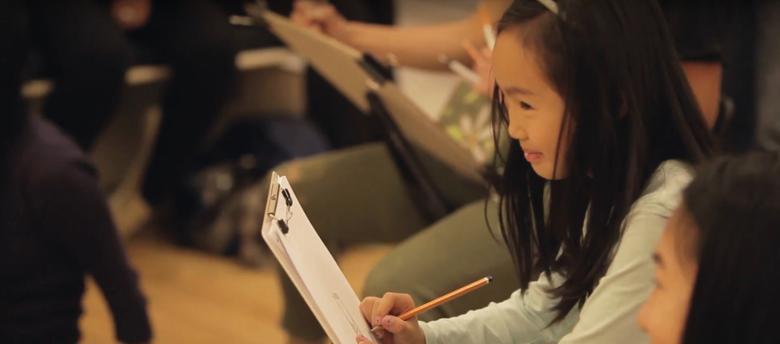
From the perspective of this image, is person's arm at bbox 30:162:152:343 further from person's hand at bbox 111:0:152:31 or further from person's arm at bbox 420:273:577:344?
person's hand at bbox 111:0:152:31

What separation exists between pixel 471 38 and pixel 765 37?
74cm

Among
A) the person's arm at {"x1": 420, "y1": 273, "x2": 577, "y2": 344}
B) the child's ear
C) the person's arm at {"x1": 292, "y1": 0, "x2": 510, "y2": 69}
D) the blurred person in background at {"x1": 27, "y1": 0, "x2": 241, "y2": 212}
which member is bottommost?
the blurred person in background at {"x1": 27, "y1": 0, "x2": 241, "y2": 212}

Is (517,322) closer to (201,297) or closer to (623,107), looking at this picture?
(623,107)

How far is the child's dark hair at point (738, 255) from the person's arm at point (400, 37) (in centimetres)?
99

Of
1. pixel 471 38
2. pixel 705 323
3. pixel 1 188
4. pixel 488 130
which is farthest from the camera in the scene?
pixel 471 38

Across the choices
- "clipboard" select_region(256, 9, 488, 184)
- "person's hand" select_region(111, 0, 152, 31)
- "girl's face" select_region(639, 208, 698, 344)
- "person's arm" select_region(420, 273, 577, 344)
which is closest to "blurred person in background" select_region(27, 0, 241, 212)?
"person's hand" select_region(111, 0, 152, 31)

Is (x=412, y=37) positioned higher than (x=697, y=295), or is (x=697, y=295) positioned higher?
(x=697, y=295)

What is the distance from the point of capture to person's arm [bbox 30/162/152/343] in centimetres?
116

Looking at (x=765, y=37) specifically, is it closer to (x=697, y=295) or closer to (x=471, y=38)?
(x=471, y=38)

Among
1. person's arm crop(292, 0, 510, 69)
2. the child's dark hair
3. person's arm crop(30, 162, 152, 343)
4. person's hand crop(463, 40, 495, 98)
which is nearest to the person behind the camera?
the child's dark hair

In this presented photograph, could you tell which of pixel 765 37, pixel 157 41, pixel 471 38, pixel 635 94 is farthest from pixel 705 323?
pixel 157 41

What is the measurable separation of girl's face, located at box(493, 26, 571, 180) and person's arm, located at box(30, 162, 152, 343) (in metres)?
0.59

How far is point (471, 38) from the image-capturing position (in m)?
1.56

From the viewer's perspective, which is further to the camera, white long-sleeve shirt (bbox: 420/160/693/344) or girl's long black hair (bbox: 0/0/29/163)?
girl's long black hair (bbox: 0/0/29/163)
